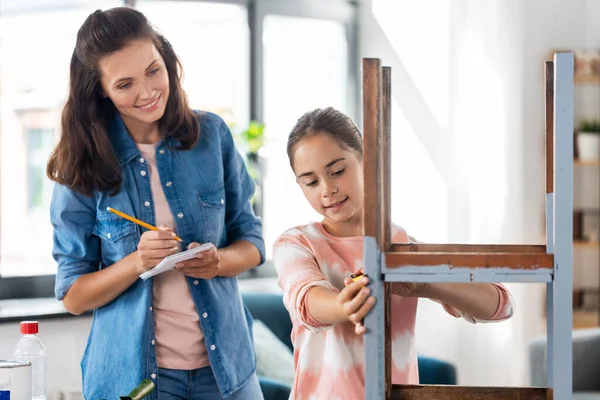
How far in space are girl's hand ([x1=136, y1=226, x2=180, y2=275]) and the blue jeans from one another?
0.21m

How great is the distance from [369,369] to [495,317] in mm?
307

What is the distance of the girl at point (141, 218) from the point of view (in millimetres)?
1640

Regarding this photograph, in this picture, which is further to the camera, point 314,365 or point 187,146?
point 187,146

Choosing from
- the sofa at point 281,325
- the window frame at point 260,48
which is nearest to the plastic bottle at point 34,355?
the sofa at point 281,325

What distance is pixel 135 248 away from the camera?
171cm

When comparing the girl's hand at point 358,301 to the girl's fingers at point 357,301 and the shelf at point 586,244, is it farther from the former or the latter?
the shelf at point 586,244

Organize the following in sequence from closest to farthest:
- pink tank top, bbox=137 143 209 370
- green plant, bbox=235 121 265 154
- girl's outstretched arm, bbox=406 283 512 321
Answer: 1. girl's outstretched arm, bbox=406 283 512 321
2. pink tank top, bbox=137 143 209 370
3. green plant, bbox=235 121 265 154

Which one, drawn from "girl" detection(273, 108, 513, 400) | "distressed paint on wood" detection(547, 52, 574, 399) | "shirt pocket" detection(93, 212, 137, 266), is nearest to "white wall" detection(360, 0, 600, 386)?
"shirt pocket" detection(93, 212, 137, 266)

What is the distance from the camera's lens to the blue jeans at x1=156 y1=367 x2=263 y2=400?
5.38ft

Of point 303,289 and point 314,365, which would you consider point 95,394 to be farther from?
point 303,289

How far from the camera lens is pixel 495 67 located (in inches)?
155

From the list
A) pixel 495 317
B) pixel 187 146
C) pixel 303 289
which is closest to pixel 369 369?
pixel 303 289

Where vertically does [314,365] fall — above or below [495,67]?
below

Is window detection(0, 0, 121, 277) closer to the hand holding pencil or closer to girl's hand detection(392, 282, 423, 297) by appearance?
the hand holding pencil
